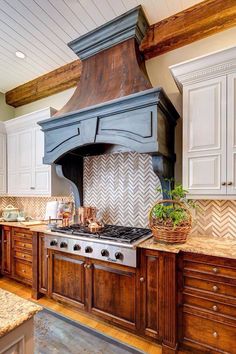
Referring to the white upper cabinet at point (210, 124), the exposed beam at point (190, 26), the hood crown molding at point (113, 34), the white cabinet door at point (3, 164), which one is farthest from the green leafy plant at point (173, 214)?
the white cabinet door at point (3, 164)

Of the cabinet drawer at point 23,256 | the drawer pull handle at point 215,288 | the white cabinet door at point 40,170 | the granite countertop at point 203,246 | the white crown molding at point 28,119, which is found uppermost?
the white crown molding at point 28,119

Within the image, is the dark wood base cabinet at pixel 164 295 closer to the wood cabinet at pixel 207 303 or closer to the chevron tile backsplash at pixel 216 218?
the wood cabinet at pixel 207 303

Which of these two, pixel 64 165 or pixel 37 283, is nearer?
pixel 37 283

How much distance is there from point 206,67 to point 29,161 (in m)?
Result: 2.80

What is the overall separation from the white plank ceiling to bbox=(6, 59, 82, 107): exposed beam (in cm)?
16

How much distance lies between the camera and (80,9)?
7.27ft

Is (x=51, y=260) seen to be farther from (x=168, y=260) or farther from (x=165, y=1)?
(x=165, y=1)

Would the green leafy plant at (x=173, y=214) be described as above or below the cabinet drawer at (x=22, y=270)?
above

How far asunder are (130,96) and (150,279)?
172 cm

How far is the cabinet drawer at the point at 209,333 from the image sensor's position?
1561 millimetres

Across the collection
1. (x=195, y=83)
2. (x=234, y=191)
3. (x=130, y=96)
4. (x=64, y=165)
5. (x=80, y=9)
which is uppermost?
(x=80, y=9)

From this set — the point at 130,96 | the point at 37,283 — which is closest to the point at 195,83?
the point at 130,96

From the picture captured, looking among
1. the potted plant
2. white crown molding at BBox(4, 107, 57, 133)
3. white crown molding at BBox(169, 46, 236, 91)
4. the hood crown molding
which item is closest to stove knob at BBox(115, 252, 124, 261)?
the potted plant

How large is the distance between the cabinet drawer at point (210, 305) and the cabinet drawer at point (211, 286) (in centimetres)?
8
